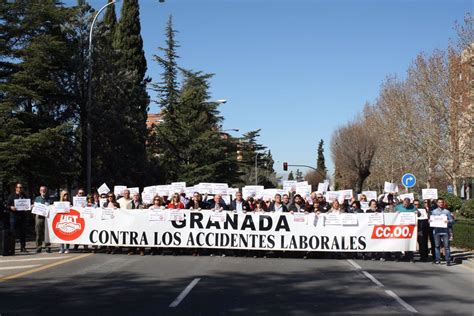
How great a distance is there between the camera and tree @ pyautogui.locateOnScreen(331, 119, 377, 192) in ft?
217

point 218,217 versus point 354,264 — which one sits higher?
point 218,217

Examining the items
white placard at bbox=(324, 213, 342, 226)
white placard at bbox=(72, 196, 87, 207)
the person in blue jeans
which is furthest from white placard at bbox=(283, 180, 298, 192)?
white placard at bbox=(72, 196, 87, 207)

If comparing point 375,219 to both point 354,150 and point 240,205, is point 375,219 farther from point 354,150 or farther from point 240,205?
point 354,150

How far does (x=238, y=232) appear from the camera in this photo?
1655 cm

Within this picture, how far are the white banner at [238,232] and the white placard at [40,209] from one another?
832 millimetres

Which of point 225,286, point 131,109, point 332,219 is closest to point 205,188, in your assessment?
point 332,219

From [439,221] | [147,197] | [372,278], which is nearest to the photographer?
[372,278]

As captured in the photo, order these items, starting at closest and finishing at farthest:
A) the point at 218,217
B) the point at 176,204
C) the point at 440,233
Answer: the point at 440,233, the point at 218,217, the point at 176,204

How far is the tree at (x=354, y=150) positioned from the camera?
66188mm

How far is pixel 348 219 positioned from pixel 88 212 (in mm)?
7519

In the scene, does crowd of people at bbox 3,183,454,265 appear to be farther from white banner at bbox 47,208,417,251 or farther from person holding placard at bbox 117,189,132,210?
white banner at bbox 47,208,417,251

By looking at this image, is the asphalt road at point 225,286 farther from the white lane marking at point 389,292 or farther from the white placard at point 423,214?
the white placard at point 423,214

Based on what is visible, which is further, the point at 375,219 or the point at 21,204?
the point at 21,204

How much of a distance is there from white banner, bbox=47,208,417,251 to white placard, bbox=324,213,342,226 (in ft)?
0.21
